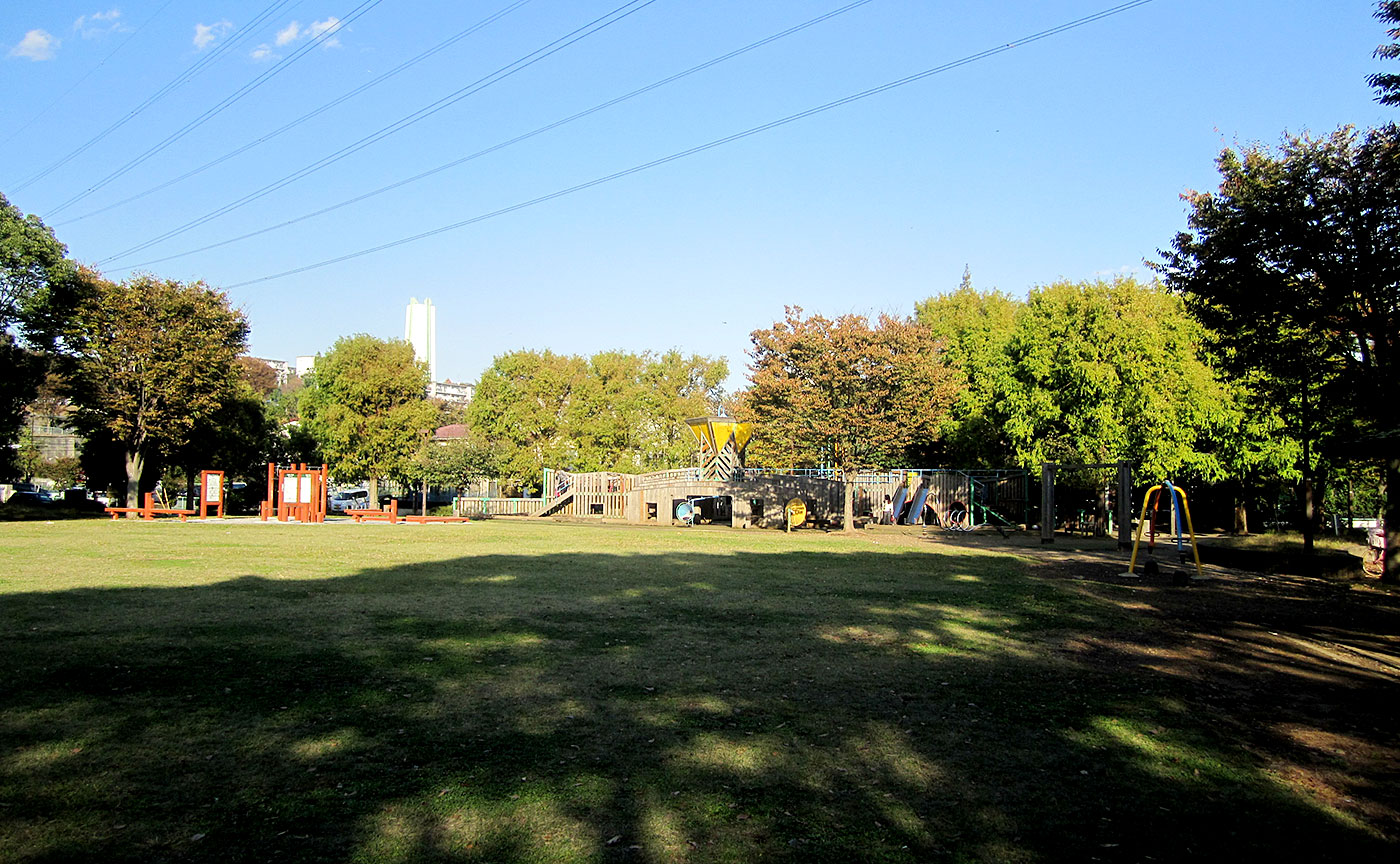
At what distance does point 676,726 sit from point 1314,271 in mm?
14916

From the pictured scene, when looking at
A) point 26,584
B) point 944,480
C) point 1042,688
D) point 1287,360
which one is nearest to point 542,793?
point 1042,688

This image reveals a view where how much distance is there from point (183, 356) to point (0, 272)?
21.6 ft

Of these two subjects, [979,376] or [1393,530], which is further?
[979,376]

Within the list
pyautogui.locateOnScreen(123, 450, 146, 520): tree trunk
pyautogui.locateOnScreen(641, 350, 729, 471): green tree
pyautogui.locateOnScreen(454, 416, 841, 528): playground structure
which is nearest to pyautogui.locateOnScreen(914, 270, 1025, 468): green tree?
pyautogui.locateOnScreen(454, 416, 841, 528): playground structure

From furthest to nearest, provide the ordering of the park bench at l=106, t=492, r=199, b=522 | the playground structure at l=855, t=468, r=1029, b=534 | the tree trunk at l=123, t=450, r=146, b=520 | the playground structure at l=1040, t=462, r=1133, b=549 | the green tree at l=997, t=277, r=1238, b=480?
the playground structure at l=855, t=468, r=1029, b=534 → the tree trunk at l=123, t=450, r=146, b=520 → the park bench at l=106, t=492, r=199, b=522 → the green tree at l=997, t=277, r=1238, b=480 → the playground structure at l=1040, t=462, r=1133, b=549

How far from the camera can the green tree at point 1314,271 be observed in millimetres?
14547

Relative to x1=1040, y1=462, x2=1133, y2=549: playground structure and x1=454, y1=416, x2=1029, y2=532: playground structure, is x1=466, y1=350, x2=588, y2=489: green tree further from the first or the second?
x1=1040, y1=462, x2=1133, y2=549: playground structure

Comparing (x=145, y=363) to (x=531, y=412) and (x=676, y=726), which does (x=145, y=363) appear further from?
(x=676, y=726)

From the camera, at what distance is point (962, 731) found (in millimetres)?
6762

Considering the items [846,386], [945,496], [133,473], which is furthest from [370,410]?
[945,496]

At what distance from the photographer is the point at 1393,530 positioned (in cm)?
1664

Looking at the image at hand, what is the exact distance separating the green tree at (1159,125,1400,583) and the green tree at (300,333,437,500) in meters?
43.4

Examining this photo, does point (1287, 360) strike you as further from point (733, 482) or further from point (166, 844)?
point (733, 482)

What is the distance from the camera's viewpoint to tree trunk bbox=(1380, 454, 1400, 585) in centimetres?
1647
